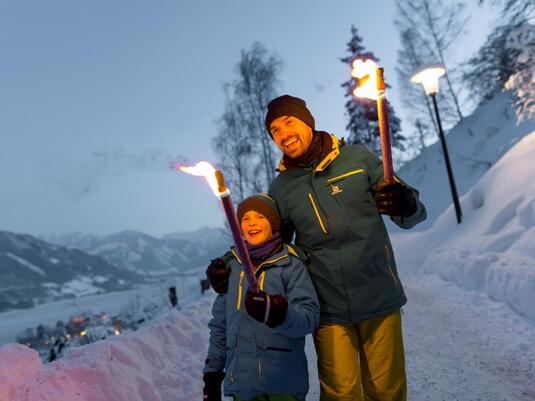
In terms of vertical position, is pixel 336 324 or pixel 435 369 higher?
pixel 336 324

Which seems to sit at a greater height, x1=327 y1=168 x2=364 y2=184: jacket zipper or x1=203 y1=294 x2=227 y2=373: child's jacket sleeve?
x1=327 y1=168 x2=364 y2=184: jacket zipper

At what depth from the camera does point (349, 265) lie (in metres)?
2.24

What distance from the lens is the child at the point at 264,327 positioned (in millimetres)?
2039

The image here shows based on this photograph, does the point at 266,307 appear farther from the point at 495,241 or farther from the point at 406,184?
the point at 495,241

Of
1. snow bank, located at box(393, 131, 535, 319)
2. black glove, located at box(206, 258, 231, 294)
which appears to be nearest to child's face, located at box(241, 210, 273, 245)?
black glove, located at box(206, 258, 231, 294)

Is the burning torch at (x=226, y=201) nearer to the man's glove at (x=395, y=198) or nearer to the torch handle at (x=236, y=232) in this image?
the torch handle at (x=236, y=232)

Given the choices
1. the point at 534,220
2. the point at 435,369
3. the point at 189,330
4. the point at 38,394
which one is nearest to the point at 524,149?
the point at 534,220

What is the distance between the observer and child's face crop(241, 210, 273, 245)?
2.33 metres

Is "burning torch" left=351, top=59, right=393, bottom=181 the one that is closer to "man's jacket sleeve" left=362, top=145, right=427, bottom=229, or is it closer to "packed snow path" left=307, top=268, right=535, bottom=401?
"man's jacket sleeve" left=362, top=145, right=427, bottom=229

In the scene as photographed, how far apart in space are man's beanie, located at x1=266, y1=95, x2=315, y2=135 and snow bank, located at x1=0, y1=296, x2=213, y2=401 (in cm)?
231

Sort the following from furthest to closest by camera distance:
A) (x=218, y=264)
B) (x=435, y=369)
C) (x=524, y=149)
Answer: (x=524, y=149)
(x=435, y=369)
(x=218, y=264)

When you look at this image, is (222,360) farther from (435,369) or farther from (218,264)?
(435,369)

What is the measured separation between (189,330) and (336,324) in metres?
3.93

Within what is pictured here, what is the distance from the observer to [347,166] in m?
2.35
